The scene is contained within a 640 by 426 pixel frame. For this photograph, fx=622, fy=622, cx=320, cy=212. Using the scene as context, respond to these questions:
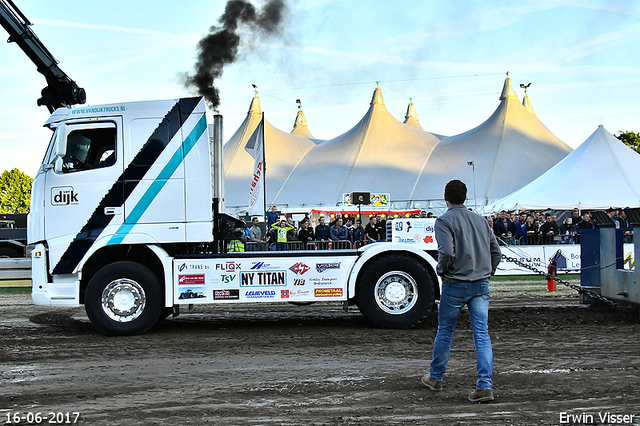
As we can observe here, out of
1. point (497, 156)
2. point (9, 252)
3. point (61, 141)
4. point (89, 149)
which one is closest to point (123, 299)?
point (89, 149)

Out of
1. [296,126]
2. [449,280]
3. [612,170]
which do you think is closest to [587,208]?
[612,170]

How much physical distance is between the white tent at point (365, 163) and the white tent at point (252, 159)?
150 cm

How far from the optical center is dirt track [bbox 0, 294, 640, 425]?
15.9ft

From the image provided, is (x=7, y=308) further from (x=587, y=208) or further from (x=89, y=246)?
(x=587, y=208)

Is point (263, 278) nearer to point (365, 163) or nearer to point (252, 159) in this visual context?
point (365, 163)

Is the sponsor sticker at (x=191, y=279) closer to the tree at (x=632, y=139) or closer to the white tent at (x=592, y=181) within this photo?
the white tent at (x=592, y=181)

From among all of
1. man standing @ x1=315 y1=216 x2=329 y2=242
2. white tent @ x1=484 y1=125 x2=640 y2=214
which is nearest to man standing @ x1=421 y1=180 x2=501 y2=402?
man standing @ x1=315 y1=216 x2=329 y2=242

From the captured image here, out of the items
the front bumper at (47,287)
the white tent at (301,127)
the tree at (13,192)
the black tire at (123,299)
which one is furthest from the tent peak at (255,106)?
the black tire at (123,299)

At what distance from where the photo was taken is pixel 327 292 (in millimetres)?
8914

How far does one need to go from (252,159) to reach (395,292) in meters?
41.5

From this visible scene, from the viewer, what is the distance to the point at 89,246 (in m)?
8.62

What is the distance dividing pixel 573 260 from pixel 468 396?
1363 centimetres

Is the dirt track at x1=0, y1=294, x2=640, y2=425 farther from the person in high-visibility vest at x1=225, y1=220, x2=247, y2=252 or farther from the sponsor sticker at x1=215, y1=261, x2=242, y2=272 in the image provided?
the person in high-visibility vest at x1=225, y1=220, x2=247, y2=252

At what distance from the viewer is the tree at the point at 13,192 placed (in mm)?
68625
